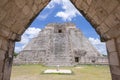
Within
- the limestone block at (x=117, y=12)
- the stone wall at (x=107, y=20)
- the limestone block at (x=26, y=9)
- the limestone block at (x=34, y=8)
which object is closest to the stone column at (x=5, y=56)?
the limestone block at (x=26, y=9)

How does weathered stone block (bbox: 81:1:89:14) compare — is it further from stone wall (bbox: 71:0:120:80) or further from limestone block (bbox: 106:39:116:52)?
limestone block (bbox: 106:39:116:52)

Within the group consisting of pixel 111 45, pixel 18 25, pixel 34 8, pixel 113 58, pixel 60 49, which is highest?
pixel 60 49

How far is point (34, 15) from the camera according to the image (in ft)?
14.5

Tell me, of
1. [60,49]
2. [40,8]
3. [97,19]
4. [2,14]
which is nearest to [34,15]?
[40,8]

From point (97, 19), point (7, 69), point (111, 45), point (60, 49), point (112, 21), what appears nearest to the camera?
point (112, 21)

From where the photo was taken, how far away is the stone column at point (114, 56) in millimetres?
3623

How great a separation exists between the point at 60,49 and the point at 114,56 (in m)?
26.0

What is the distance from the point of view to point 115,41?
371 cm

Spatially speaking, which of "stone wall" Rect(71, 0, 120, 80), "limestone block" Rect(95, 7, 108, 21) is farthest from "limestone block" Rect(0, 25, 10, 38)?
"limestone block" Rect(95, 7, 108, 21)

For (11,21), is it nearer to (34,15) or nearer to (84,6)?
A: (34,15)

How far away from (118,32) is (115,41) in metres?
0.40

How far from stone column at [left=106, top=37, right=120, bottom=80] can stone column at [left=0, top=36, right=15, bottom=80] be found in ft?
8.24

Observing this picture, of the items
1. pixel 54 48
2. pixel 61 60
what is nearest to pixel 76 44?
pixel 54 48

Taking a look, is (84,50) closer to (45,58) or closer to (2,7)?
(45,58)
